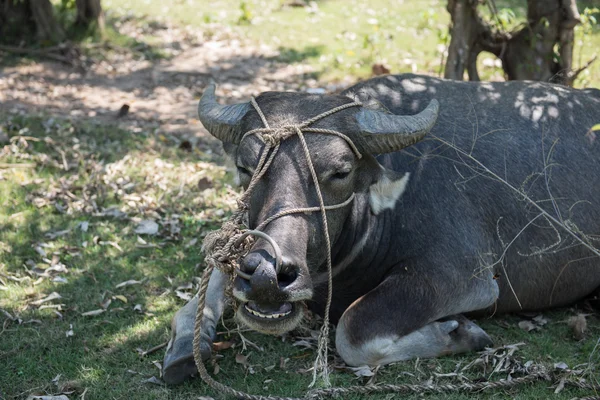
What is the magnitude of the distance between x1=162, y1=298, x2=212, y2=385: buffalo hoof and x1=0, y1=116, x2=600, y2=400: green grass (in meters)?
0.07

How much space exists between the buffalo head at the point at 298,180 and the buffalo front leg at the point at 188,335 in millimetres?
585

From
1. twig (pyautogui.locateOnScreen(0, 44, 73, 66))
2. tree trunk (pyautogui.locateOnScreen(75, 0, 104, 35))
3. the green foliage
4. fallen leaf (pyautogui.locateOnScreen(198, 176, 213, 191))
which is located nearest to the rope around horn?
fallen leaf (pyautogui.locateOnScreen(198, 176, 213, 191))

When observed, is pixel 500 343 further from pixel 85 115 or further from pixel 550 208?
pixel 85 115

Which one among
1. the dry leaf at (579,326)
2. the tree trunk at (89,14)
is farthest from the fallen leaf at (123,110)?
the dry leaf at (579,326)

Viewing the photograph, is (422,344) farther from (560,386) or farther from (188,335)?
(188,335)

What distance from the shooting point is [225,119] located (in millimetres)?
4012

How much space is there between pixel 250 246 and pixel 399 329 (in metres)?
1.05

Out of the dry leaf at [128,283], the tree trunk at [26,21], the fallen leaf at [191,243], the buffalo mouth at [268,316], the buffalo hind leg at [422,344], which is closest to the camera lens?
the buffalo mouth at [268,316]

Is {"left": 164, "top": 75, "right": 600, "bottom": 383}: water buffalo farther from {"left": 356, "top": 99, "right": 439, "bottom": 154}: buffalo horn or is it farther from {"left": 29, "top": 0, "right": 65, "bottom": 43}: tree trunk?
{"left": 29, "top": 0, "right": 65, "bottom": 43}: tree trunk

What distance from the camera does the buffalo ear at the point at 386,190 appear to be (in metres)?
4.07

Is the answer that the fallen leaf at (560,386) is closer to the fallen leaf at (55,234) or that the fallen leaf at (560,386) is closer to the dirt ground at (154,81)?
the fallen leaf at (55,234)

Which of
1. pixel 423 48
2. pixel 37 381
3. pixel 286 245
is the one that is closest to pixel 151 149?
pixel 37 381

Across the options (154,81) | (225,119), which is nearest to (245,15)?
(154,81)

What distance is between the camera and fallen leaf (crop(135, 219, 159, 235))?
5.52 meters
